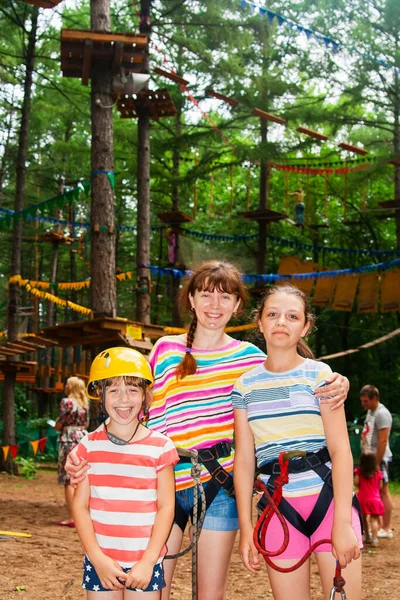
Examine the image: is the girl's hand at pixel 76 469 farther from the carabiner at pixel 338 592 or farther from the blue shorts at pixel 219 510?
the carabiner at pixel 338 592

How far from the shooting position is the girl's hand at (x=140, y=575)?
2.57m

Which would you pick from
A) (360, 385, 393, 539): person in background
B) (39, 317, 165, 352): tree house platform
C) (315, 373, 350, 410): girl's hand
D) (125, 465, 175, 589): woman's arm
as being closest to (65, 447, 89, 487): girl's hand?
(125, 465, 175, 589): woman's arm

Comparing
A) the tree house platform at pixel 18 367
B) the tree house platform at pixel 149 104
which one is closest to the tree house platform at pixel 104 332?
the tree house platform at pixel 18 367

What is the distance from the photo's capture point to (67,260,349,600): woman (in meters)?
2.84

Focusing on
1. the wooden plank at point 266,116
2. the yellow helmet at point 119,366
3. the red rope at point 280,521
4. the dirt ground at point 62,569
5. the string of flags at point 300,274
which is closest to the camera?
the red rope at point 280,521

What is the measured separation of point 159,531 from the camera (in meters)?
2.65

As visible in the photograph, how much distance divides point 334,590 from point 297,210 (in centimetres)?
1844

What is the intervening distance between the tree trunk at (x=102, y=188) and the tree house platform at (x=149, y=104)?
2.54 meters

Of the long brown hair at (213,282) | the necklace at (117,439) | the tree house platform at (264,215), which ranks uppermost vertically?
the tree house platform at (264,215)

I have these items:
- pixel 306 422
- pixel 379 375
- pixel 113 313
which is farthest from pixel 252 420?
pixel 379 375

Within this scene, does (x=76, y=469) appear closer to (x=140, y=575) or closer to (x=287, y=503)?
(x=140, y=575)

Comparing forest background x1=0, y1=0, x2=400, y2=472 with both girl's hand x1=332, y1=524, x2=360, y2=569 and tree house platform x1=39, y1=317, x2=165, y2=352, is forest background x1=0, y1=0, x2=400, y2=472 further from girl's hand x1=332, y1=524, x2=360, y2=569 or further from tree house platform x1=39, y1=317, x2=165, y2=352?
girl's hand x1=332, y1=524, x2=360, y2=569

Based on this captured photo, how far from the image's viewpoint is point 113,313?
10141mm

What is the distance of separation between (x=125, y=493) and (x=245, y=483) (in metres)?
0.44
